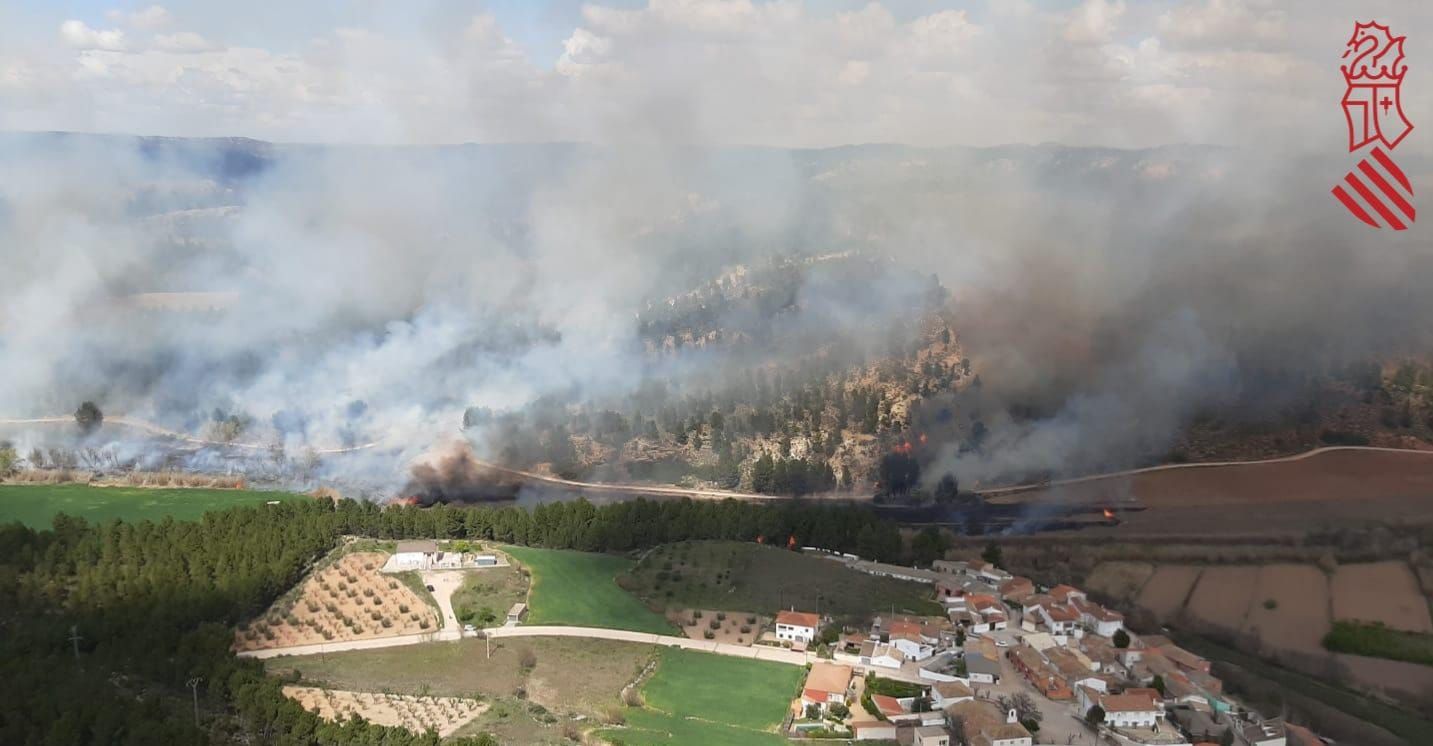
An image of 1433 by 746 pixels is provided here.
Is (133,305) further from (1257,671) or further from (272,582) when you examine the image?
(1257,671)

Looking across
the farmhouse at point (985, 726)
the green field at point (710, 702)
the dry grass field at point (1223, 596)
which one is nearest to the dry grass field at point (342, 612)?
the green field at point (710, 702)

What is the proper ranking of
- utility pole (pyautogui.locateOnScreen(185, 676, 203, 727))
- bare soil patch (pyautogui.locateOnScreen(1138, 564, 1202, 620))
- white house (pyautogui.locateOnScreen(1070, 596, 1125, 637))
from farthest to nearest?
bare soil patch (pyautogui.locateOnScreen(1138, 564, 1202, 620))
white house (pyautogui.locateOnScreen(1070, 596, 1125, 637))
utility pole (pyautogui.locateOnScreen(185, 676, 203, 727))

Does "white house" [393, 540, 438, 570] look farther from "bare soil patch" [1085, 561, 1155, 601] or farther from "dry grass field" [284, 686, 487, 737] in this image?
"bare soil patch" [1085, 561, 1155, 601]

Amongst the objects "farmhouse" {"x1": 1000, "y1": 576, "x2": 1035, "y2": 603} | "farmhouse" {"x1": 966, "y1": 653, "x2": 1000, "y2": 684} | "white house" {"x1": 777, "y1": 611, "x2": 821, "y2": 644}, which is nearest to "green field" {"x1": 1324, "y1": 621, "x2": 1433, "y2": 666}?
"farmhouse" {"x1": 1000, "y1": 576, "x2": 1035, "y2": 603}

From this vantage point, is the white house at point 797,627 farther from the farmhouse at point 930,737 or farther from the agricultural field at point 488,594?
the agricultural field at point 488,594

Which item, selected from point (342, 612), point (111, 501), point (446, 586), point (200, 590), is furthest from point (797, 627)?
point (111, 501)

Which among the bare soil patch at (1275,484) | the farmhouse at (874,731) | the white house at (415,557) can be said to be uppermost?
the bare soil patch at (1275,484)

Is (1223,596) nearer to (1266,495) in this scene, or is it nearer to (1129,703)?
(1266,495)
